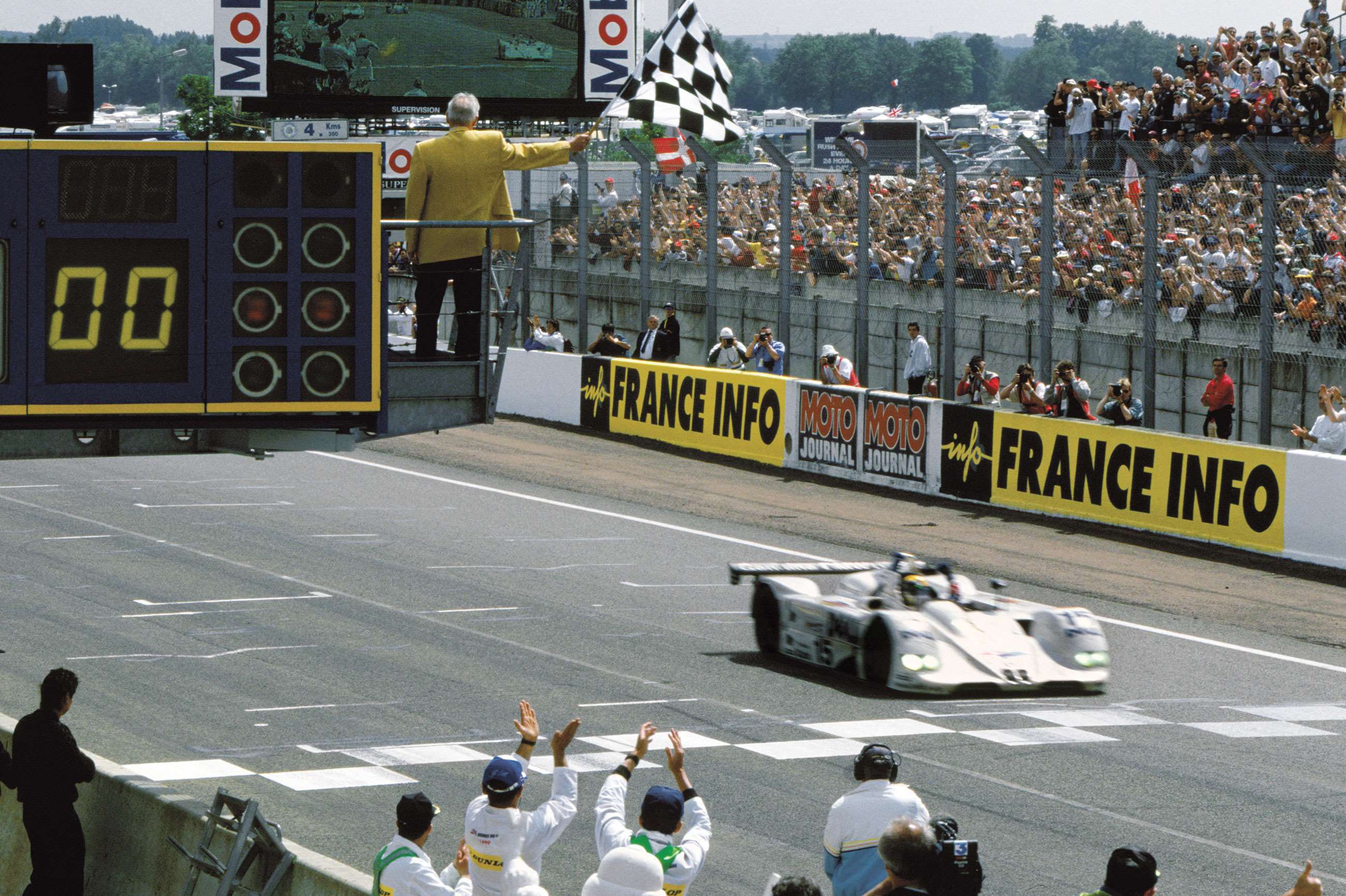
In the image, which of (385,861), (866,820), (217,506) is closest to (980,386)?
(217,506)

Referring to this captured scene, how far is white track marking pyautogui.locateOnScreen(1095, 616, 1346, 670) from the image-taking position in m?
17.2

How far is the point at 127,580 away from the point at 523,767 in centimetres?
1272

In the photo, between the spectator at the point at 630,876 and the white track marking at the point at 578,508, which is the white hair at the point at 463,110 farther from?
the white track marking at the point at 578,508

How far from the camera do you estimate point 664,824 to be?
796 cm

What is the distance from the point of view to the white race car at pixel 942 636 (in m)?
15.2

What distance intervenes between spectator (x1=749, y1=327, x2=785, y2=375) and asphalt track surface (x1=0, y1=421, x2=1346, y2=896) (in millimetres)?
2209

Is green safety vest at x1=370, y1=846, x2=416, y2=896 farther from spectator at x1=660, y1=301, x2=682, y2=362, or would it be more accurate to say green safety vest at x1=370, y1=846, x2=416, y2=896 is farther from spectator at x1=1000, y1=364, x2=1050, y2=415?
spectator at x1=660, y1=301, x2=682, y2=362

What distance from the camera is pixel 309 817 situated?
40.2ft

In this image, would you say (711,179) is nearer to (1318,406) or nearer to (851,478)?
(851,478)

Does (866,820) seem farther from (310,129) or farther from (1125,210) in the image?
(310,129)

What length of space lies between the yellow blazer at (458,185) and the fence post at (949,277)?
14.1 m

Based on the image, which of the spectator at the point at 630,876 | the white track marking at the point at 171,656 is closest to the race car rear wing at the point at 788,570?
the white track marking at the point at 171,656

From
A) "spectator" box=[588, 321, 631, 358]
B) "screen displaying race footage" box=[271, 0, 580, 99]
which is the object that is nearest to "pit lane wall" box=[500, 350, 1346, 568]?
"spectator" box=[588, 321, 631, 358]

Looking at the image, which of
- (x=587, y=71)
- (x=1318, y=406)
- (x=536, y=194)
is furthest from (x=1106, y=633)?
(x=536, y=194)
